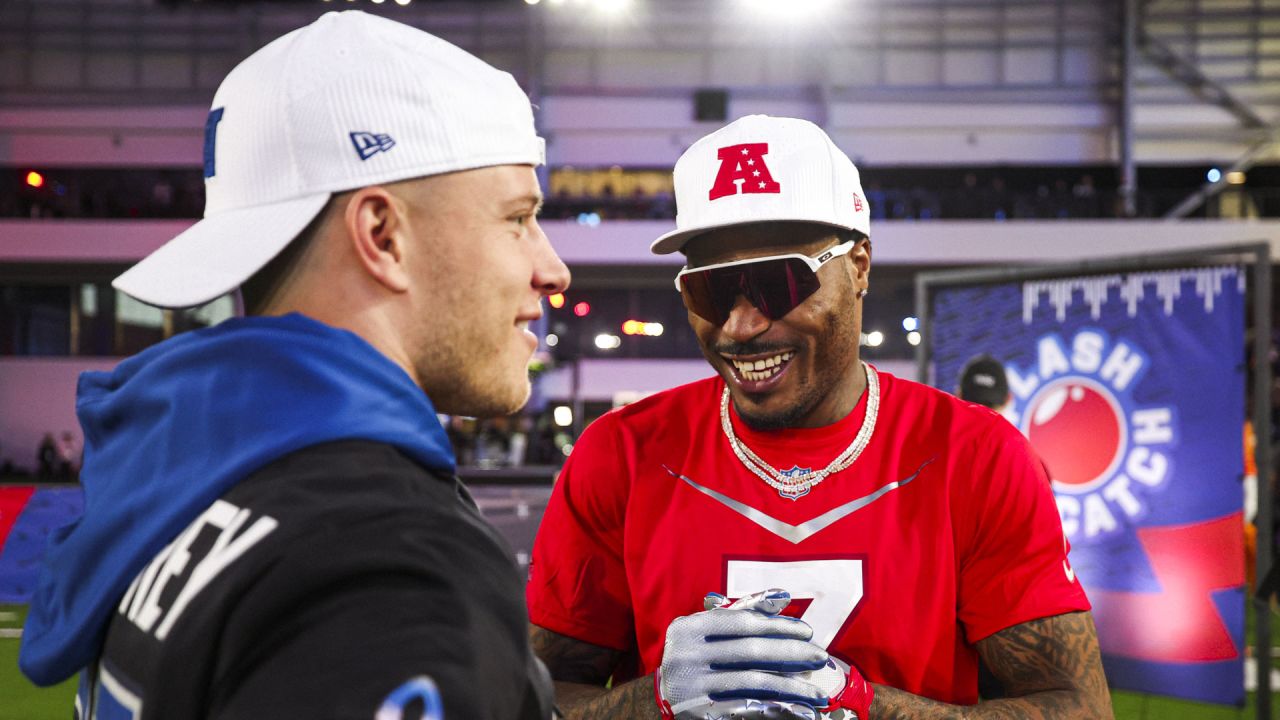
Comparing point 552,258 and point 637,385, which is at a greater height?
point 552,258

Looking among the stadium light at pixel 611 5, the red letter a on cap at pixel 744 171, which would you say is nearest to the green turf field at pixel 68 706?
the red letter a on cap at pixel 744 171

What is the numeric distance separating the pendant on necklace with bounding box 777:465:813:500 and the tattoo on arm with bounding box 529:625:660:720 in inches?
17.8

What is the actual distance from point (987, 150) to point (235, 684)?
2746 centimetres

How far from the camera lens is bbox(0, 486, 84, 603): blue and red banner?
29.6 feet

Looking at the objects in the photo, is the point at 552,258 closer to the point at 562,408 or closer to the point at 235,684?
the point at 235,684

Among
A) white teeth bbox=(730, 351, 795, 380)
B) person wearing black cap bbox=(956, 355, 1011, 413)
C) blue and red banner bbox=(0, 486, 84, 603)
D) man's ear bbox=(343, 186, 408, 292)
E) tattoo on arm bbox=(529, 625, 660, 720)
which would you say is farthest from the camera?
blue and red banner bbox=(0, 486, 84, 603)

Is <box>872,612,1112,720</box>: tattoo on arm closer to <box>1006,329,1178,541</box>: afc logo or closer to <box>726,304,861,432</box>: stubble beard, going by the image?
<box>726,304,861,432</box>: stubble beard

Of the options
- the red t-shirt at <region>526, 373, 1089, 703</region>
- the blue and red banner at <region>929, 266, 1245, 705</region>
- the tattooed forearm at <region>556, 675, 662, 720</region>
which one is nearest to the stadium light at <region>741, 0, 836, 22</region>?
the blue and red banner at <region>929, 266, 1245, 705</region>

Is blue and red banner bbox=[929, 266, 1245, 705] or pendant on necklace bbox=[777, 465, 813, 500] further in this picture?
blue and red banner bbox=[929, 266, 1245, 705]

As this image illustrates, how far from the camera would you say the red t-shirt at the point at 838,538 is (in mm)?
1864

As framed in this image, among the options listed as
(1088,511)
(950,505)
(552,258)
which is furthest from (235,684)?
(1088,511)

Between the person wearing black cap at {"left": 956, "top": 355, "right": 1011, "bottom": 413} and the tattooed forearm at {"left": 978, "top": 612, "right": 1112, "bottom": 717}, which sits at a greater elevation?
the person wearing black cap at {"left": 956, "top": 355, "right": 1011, "bottom": 413}

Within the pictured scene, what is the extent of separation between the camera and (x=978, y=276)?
19.3ft

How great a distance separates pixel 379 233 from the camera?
1.08 metres
